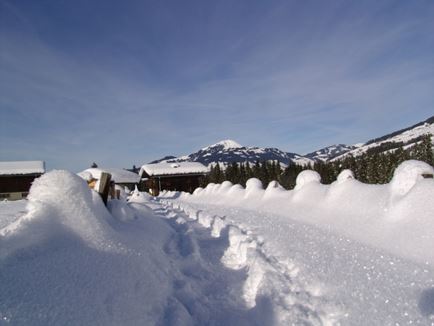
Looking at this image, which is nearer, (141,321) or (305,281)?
(141,321)

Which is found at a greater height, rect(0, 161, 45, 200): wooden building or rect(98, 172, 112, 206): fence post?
rect(0, 161, 45, 200): wooden building

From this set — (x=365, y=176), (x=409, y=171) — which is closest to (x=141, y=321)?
(x=409, y=171)

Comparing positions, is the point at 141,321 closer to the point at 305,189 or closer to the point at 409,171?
the point at 409,171

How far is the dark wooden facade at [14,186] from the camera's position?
42062 millimetres

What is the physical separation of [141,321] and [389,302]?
2.48m

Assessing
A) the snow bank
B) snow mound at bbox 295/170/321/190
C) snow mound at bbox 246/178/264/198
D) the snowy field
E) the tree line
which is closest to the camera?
the snow bank

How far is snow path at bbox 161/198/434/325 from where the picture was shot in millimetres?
3281

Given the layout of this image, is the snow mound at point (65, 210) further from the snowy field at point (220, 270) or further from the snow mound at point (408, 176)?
the snow mound at point (408, 176)

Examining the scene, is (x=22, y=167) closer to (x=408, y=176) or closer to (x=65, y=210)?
(x=65, y=210)

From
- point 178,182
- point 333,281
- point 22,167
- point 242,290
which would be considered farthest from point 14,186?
point 333,281

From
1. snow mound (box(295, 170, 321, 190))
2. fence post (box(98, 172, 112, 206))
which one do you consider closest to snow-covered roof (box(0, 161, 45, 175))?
snow mound (box(295, 170, 321, 190))

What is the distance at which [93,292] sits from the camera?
321 centimetres

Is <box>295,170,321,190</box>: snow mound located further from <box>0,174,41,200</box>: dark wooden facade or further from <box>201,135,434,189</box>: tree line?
<box>201,135,434,189</box>: tree line

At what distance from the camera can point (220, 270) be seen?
17.5 feet
